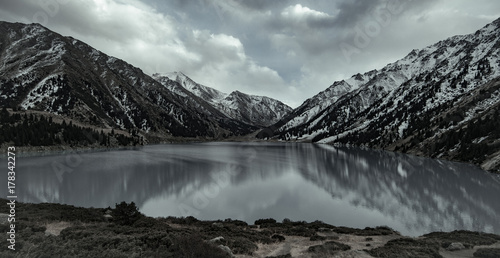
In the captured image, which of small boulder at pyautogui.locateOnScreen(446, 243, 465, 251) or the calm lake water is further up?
small boulder at pyautogui.locateOnScreen(446, 243, 465, 251)

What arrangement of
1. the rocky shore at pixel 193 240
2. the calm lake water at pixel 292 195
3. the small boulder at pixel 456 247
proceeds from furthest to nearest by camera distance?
the calm lake water at pixel 292 195 → the small boulder at pixel 456 247 → the rocky shore at pixel 193 240

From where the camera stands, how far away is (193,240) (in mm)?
17109

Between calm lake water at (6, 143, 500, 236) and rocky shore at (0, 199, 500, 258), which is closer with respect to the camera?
rocky shore at (0, 199, 500, 258)

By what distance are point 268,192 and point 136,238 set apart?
125ft

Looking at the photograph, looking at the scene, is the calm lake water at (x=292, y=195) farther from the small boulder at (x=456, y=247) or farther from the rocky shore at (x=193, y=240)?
the small boulder at (x=456, y=247)

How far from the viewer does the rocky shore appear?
642 inches

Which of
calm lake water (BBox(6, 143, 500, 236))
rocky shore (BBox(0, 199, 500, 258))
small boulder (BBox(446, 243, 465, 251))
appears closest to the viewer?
rocky shore (BBox(0, 199, 500, 258))

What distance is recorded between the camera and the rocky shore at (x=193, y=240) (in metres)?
16.3

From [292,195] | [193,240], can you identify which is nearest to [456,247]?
[193,240]

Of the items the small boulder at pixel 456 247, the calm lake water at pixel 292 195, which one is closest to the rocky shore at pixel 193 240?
the small boulder at pixel 456 247

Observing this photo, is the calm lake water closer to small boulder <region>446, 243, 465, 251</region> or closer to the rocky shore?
the rocky shore

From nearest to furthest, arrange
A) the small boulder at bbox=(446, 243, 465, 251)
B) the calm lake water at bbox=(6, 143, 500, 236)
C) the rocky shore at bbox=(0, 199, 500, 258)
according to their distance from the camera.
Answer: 1. the rocky shore at bbox=(0, 199, 500, 258)
2. the small boulder at bbox=(446, 243, 465, 251)
3. the calm lake water at bbox=(6, 143, 500, 236)

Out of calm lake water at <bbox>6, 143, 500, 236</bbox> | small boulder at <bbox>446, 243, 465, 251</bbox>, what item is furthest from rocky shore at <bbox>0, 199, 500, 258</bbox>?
calm lake water at <bbox>6, 143, 500, 236</bbox>

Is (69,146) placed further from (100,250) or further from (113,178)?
(100,250)
